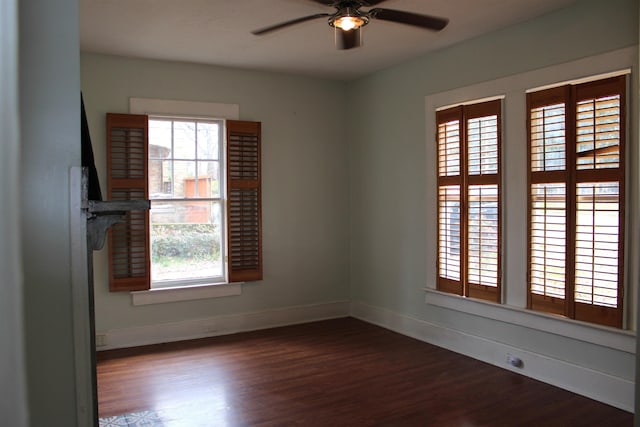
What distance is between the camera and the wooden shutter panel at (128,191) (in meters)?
4.80

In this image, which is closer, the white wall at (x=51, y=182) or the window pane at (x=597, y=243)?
the white wall at (x=51, y=182)

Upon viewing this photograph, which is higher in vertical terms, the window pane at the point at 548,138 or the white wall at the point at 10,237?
the window pane at the point at 548,138

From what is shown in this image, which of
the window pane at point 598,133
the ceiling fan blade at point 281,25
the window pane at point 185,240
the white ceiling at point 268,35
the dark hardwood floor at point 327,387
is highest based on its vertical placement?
the white ceiling at point 268,35

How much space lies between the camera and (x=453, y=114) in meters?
4.62

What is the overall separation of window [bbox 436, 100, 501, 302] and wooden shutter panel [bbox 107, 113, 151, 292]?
9.25 ft

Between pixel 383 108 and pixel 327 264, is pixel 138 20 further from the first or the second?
pixel 327 264

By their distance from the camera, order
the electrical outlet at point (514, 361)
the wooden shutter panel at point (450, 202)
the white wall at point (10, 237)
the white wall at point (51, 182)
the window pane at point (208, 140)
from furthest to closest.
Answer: the window pane at point (208, 140) < the wooden shutter panel at point (450, 202) < the electrical outlet at point (514, 361) < the white wall at point (51, 182) < the white wall at point (10, 237)

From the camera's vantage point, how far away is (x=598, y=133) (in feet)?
11.5

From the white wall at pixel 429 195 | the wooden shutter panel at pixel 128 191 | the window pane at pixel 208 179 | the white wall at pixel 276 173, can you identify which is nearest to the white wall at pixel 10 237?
the white wall at pixel 429 195

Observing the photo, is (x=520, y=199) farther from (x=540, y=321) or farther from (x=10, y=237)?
(x=10, y=237)

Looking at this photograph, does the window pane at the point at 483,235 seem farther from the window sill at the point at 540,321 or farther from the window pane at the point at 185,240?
the window pane at the point at 185,240

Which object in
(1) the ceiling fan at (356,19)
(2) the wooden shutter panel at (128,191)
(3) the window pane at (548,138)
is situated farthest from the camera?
(2) the wooden shutter panel at (128,191)

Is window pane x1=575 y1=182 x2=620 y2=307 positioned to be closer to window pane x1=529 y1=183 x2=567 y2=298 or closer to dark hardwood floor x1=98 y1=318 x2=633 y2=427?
window pane x1=529 y1=183 x2=567 y2=298

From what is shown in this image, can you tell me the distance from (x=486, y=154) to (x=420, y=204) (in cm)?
97
